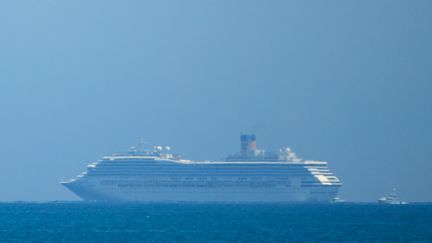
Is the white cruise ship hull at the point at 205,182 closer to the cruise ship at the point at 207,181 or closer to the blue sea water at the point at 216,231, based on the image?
the cruise ship at the point at 207,181

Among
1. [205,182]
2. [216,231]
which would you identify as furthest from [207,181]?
[216,231]

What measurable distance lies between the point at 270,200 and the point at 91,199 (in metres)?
28.0

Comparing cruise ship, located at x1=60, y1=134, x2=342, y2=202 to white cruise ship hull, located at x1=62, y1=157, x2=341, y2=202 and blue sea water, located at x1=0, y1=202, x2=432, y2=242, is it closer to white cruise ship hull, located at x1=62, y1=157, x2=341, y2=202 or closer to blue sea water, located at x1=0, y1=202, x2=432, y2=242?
white cruise ship hull, located at x1=62, y1=157, x2=341, y2=202

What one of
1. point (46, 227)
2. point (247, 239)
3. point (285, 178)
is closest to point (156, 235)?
point (247, 239)

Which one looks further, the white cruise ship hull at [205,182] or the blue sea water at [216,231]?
the white cruise ship hull at [205,182]

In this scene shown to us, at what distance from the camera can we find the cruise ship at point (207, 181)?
179500 mm

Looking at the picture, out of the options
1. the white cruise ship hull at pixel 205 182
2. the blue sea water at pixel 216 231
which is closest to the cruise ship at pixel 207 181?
the white cruise ship hull at pixel 205 182

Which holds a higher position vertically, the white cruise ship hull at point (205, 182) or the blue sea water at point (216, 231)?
the white cruise ship hull at point (205, 182)

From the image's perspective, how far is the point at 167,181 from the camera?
181 m

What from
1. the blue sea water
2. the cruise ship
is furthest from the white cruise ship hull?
the blue sea water

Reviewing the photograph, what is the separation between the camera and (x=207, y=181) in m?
Result: 182

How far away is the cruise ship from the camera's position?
589 ft

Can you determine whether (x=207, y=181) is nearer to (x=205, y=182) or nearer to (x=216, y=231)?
(x=205, y=182)

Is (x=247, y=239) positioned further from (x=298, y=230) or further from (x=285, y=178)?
(x=285, y=178)
